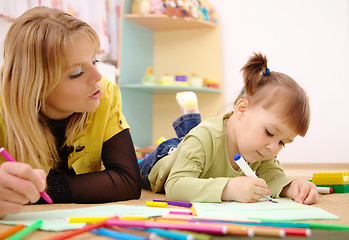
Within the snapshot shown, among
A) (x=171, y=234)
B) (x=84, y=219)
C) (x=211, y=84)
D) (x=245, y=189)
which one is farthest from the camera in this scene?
(x=211, y=84)

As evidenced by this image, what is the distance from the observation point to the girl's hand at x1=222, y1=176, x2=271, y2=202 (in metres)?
0.82

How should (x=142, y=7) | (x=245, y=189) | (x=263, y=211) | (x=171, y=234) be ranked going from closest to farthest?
(x=171, y=234) → (x=263, y=211) → (x=245, y=189) → (x=142, y=7)

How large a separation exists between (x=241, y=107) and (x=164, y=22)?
182cm

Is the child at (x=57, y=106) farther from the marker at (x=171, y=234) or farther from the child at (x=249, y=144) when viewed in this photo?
the marker at (x=171, y=234)

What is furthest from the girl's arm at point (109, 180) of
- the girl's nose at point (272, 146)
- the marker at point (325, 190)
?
the marker at point (325, 190)

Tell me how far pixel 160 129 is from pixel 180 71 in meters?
0.46

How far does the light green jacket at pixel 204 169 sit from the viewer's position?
0.86 m

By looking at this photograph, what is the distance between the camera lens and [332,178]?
43.8 inches

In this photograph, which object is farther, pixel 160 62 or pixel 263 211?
pixel 160 62

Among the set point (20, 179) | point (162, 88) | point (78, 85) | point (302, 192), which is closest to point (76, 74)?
point (78, 85)

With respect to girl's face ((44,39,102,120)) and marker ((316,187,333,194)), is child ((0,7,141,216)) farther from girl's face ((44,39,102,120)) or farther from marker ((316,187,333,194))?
marker ((316,187,333,194))

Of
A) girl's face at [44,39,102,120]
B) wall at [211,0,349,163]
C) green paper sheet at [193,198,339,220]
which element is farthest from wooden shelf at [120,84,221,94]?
green paper sheet at [193,198,339,220]

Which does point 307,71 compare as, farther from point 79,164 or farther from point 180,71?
point 79,164

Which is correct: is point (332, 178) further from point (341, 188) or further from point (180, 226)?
point (180, 226)
